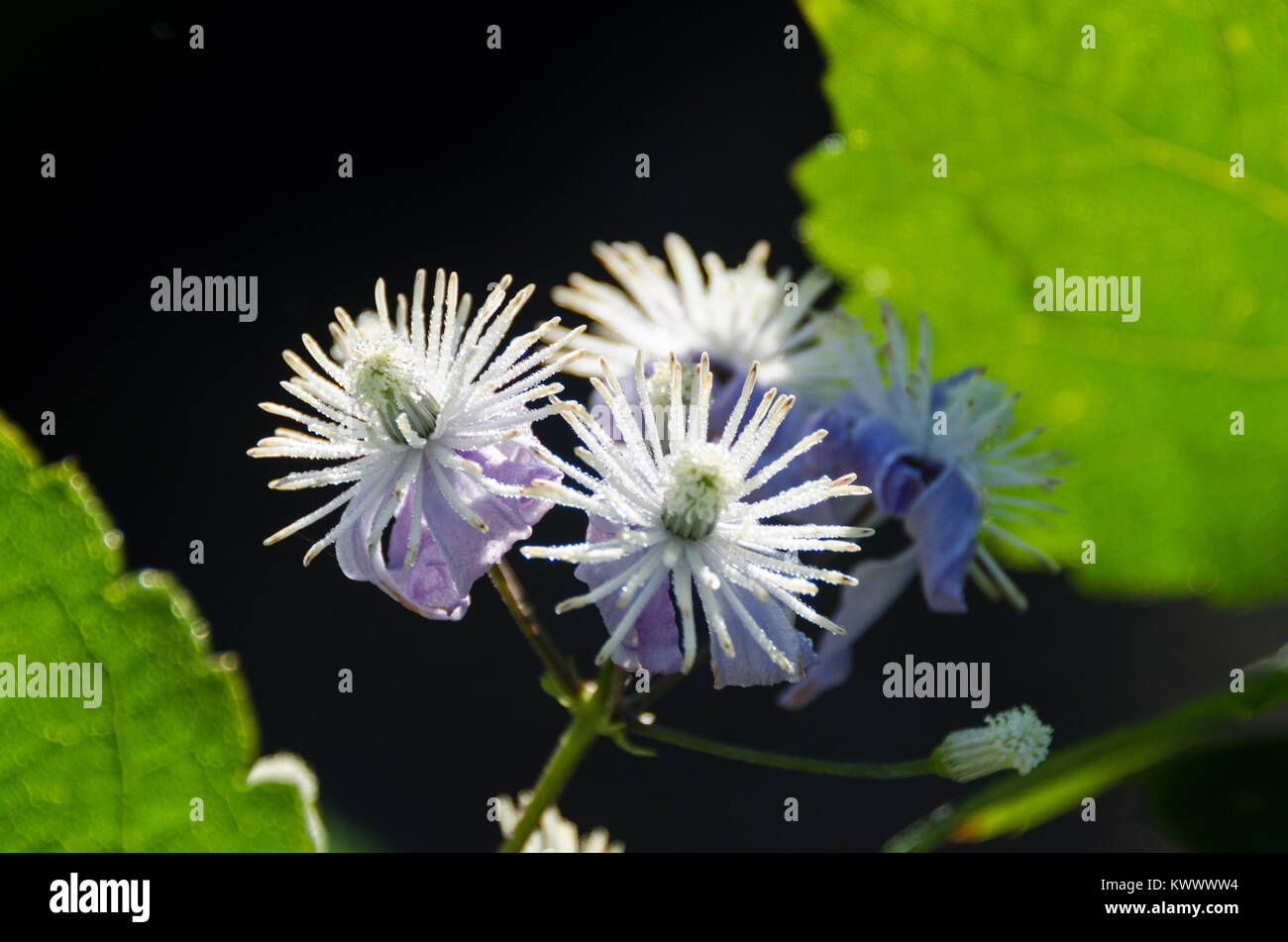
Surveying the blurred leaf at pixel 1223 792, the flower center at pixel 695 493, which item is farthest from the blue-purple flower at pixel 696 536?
the blurred leaf at pixel 1223 792

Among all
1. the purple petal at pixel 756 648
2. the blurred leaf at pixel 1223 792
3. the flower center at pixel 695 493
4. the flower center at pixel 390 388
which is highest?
the flower center at pixel 390 388

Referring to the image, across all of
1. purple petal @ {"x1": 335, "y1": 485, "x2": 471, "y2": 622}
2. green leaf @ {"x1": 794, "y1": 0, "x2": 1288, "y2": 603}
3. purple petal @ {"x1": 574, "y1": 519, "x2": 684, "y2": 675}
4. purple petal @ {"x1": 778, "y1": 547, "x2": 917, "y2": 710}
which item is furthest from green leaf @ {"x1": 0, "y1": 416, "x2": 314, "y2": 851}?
green leaf @ {"x1": 794, "y1": 0, "x2": 1288, "y2": 603}

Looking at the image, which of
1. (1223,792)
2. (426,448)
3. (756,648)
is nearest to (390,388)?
(426,448)

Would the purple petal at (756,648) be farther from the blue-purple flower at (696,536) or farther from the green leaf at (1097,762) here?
the green leaf at (1097,762)

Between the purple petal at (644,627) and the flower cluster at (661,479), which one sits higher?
the flower cluster at (661,479)

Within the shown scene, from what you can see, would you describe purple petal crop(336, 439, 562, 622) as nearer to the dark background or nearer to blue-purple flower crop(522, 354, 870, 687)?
blue-purple flower crop(522, 354, 870, 687)

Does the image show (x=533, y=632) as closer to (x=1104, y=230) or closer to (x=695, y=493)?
(x=695, y=493)
